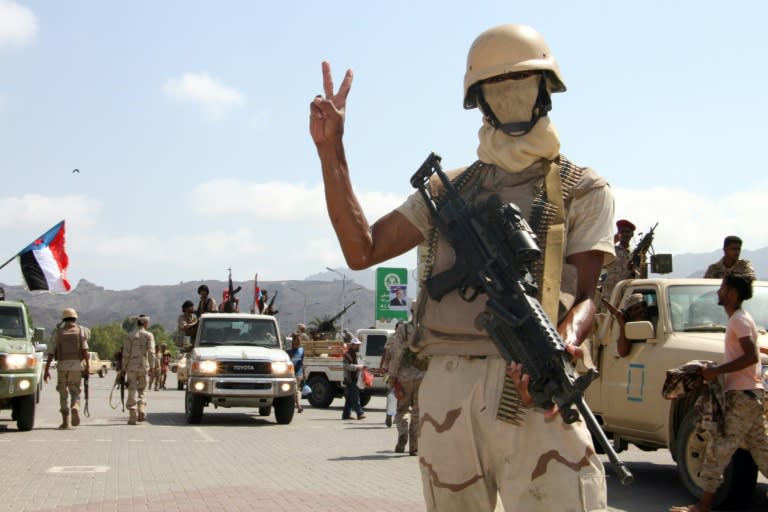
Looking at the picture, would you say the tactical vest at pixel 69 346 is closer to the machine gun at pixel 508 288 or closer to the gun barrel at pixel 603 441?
the machine gun at pixel 508 288

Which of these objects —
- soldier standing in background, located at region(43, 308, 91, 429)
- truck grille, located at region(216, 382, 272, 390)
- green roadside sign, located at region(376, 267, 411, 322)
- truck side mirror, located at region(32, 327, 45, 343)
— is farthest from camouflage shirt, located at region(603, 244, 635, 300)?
green roadside sign, located at region(376, 267, 411, 322)

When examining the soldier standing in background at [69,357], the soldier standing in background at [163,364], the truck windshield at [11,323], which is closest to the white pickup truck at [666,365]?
the soldier standing in background at [69,357]

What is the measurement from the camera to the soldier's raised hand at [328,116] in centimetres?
332

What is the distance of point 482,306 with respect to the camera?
127 inches

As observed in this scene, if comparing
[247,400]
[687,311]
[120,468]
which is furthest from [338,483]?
[247,400]

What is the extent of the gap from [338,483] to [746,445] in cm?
394

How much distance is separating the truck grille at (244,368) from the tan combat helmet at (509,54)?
15.9 metres

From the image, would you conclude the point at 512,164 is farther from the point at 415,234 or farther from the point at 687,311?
the point at 687,311

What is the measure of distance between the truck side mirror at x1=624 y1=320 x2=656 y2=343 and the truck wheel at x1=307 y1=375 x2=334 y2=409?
57.3 ft

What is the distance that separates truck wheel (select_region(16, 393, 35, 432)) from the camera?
16.3m

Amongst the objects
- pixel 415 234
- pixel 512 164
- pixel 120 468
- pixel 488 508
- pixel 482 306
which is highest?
pixel 512 164

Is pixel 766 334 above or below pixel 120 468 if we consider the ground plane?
above

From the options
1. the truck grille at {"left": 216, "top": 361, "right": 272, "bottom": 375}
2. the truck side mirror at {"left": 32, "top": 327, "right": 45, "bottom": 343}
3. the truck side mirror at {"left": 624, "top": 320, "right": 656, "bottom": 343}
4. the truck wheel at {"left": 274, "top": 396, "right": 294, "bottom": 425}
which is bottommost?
the truck wheel at {"left": 274, "top": 396, "right": 294, "bottom": 425}

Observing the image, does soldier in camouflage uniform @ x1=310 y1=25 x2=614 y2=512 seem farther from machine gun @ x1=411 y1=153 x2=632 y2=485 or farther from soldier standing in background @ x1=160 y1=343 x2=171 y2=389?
soldier standing in background @ x1=160 y1=343 x2=171 y2=389
